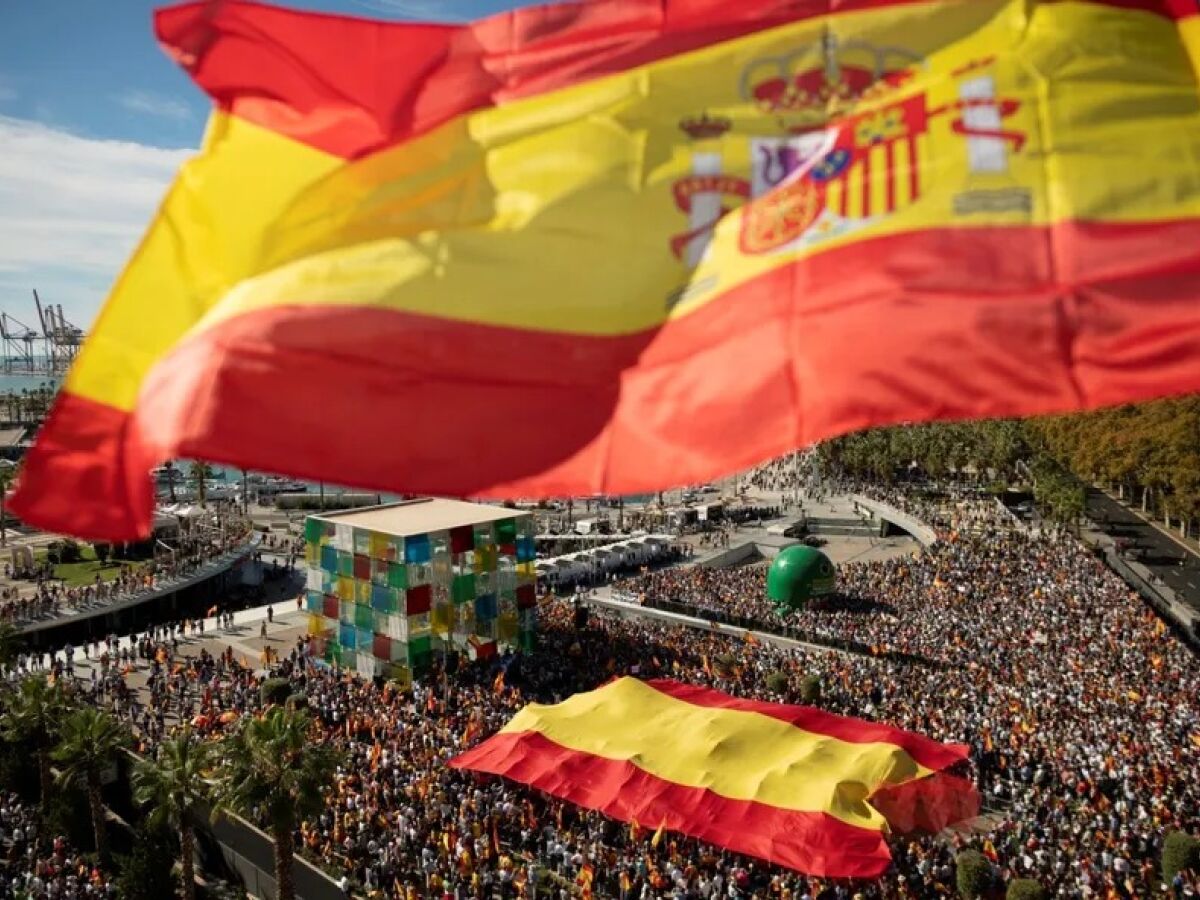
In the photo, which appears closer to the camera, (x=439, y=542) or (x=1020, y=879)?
(x=1020, y=879)

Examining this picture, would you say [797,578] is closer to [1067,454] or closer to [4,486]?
[1067,454]

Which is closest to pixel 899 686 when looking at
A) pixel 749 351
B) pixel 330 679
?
pixel 330 679

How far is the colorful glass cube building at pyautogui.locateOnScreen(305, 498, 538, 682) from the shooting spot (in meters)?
35.8

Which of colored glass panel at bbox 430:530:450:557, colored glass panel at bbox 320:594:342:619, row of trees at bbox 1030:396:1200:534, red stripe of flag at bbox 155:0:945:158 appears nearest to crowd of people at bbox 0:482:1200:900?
colored glass panel at bbox 320:594:342:619

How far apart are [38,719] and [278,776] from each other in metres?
11.5

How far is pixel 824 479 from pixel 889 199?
Answer: 9008cm

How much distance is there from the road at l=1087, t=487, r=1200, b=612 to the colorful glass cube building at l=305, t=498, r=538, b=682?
30.8 metres

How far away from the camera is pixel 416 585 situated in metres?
36.0

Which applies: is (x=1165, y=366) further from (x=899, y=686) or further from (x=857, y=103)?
(x=899, y=686)

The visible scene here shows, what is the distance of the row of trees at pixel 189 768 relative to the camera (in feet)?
63.2

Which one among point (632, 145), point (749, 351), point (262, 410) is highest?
point (632, 145)

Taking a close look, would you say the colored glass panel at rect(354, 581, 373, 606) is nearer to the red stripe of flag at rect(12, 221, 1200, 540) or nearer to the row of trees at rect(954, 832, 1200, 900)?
the row of trees at rect(954, 832, 1200, 900)

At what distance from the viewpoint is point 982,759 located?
24891 millimetres

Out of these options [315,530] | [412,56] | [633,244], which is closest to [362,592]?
[315,530]
